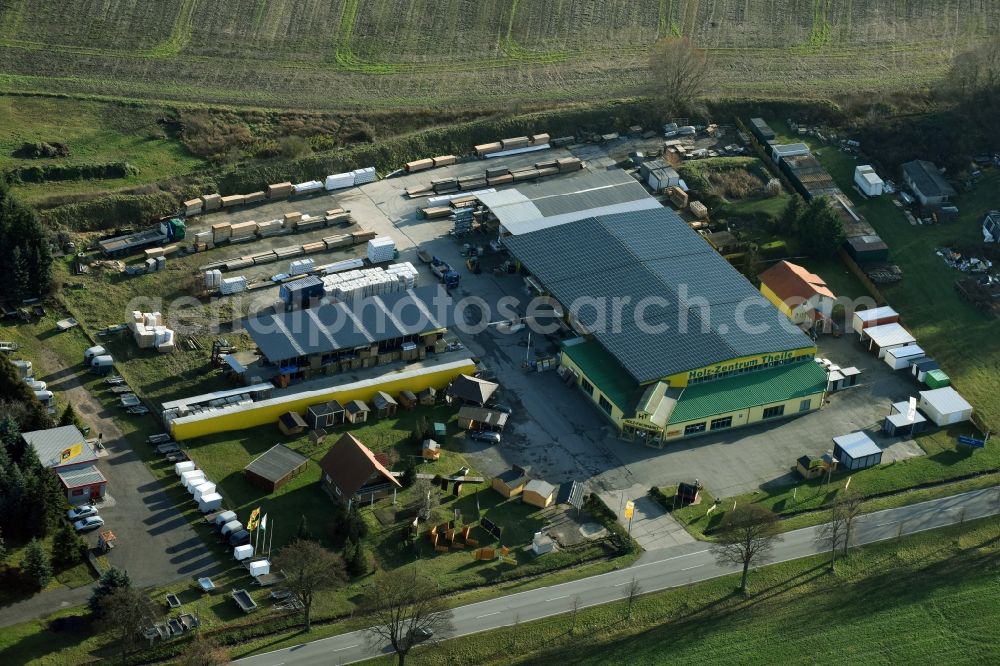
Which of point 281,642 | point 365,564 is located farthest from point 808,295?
point 281,642

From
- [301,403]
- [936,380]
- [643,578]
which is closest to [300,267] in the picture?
Result: [301,403]

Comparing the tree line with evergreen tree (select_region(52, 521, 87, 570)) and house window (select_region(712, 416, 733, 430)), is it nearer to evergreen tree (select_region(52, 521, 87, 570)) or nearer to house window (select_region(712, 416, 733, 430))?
evergreen tree (select_region(52, 521, 87, 570))

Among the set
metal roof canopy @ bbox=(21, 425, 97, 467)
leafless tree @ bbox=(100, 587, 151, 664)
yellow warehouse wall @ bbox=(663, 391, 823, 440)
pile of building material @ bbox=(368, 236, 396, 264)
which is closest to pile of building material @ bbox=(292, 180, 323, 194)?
pile of building material @ bbox=(368, 236, 396, 264)

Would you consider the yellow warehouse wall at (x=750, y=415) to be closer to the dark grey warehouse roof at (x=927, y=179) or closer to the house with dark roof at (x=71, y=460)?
the dark grey warehouse roof at (x=927, y=179)

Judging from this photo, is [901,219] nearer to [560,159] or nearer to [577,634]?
[560,159]

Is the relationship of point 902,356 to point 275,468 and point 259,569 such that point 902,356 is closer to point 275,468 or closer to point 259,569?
point 275,468

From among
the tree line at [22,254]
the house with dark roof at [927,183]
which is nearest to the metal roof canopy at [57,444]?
the tree line at [22,254]

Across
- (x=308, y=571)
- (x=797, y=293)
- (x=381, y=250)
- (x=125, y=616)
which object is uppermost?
(x=381, y=250)
